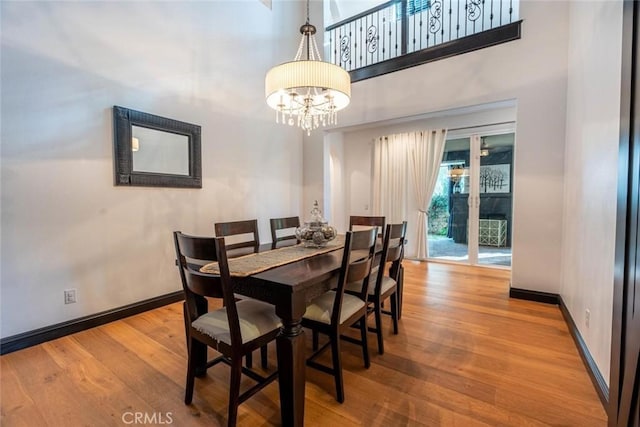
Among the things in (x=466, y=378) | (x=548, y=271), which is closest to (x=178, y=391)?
(x=466, y=378)

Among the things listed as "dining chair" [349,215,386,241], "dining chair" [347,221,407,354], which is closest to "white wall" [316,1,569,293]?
"dining chair" [349,215,386,241]

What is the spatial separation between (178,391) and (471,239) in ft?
14.4

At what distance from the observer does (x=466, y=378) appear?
1.80 m

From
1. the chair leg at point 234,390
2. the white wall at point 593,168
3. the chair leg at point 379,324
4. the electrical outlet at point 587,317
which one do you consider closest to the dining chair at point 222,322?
the chair leg at point 234,390

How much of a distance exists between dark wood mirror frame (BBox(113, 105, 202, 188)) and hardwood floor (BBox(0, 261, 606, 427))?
1344mm

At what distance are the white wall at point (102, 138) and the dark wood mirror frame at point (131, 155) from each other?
0.07m

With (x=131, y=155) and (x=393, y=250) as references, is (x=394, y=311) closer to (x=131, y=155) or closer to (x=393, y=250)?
(x=393, y=250)

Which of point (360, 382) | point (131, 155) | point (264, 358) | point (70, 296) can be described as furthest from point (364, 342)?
point (131, 155)

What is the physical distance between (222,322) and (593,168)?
8.70ft

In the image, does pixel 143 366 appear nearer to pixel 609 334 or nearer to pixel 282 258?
pixel 282 258

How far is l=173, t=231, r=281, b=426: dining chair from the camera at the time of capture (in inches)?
51.1

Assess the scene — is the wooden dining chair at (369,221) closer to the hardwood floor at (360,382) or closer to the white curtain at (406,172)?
the hardwood floor at (360,382)

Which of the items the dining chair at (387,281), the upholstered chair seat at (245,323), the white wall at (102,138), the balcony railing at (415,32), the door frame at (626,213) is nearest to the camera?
the door frame at (626,213)

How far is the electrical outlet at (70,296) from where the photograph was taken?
2.37 meters
